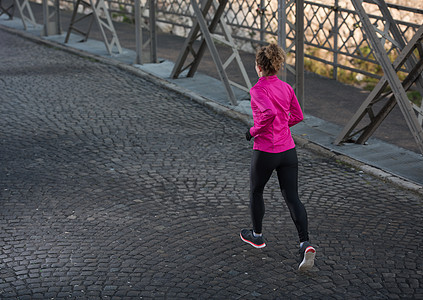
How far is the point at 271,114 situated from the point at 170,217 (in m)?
1.92

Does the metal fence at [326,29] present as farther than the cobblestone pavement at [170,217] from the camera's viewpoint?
Yes

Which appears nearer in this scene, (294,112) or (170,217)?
(294,112)

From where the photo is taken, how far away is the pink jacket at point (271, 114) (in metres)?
5.58

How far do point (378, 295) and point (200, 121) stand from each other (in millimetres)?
5694

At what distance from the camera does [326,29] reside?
14.4 m

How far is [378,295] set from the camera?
5.38m

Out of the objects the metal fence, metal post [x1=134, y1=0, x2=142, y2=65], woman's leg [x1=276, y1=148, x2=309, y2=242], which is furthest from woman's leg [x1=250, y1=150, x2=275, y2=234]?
metal post [x1=134, y1=0, x2=142, y2=65]

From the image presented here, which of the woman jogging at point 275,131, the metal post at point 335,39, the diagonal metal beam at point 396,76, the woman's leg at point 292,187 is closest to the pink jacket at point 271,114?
the woman jogging at point 275,131

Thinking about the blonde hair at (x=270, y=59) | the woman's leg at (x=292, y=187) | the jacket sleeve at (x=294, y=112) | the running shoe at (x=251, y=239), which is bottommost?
the running shoe at (x=251, y=239)

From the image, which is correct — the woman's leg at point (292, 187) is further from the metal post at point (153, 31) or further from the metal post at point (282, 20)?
the metal post at point (153, 31)

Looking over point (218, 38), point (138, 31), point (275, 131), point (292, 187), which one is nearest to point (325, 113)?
point (218, 38)

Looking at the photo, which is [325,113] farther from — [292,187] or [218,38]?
[292,187]

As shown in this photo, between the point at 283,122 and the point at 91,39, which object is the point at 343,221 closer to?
the point at 283,122

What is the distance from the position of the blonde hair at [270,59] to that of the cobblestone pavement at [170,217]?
5.24 ft
